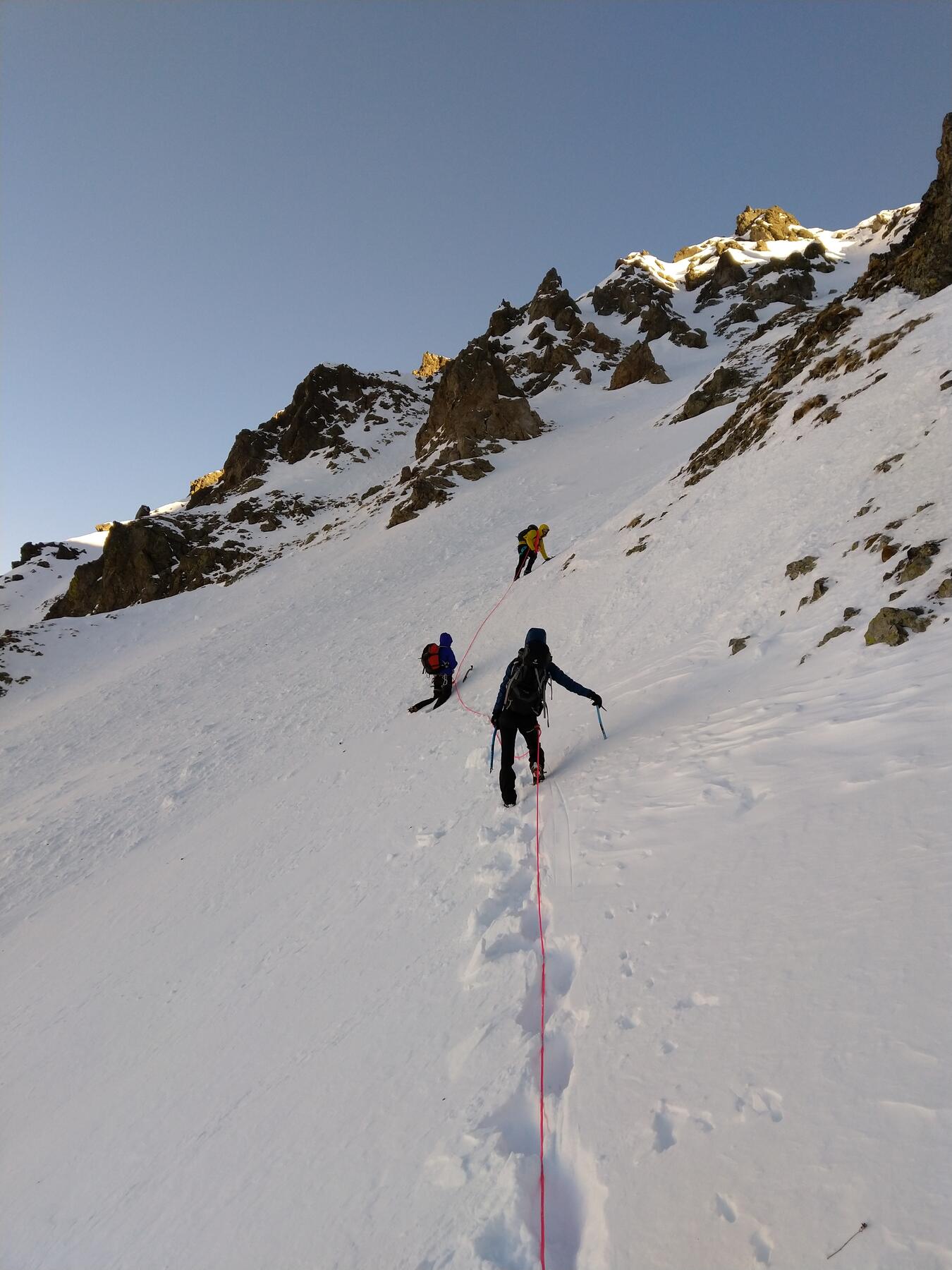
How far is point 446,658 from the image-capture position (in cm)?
1046

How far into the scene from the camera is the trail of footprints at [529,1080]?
233 cm

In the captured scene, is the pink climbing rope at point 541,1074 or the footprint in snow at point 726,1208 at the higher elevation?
the footprint in snow at point 726,1208

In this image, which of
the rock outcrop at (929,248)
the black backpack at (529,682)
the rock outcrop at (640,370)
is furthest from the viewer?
the rock outcrop at (640,370)

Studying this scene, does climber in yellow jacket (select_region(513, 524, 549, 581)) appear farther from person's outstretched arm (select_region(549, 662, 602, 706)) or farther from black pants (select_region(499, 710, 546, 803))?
black pants (select_region(499, 710, 546, 803))

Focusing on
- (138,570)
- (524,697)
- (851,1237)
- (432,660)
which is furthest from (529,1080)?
(138,570)

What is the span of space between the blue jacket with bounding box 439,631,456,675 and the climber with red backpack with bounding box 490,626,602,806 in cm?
438

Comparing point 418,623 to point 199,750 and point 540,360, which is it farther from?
point 540,360

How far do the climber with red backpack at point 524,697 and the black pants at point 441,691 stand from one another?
4522mm

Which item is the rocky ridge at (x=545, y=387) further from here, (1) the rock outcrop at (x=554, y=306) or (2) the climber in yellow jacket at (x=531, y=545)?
(2) the climber in yellow jacket at (x=531, y=545)

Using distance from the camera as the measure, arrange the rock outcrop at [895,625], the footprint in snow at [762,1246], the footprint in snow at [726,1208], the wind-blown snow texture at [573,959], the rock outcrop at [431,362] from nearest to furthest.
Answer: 1. the footprint in snow at [762,1246]
2. the footprint in snow at [726,1208]
3. the wind-blown snow texture at [573,959]
4. the rock outcrop at [895,625]
5. the rock outcrop at [431,362]

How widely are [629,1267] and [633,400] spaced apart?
160ft

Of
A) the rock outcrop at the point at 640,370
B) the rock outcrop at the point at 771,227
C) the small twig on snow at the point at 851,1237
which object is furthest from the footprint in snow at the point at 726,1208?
the rock outcrop at the point at 771,227

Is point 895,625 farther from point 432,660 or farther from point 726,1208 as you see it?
point 432,660

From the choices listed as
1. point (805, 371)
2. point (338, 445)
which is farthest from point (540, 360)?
point (805, 371)
